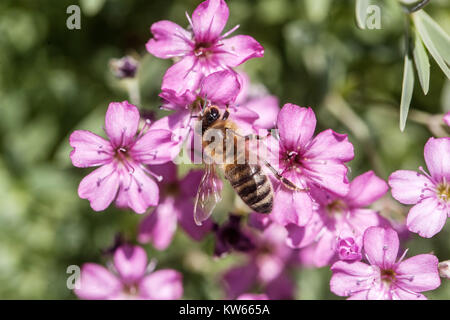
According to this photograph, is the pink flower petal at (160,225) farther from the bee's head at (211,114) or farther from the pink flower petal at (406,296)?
the pink flower petal at (406,296)

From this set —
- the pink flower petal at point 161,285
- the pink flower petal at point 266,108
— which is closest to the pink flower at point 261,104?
the pink flower petal at point 266,108

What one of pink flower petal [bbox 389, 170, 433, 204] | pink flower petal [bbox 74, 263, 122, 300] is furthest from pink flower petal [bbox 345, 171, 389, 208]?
pink flower petal [bbox 74, 263, 122, 300]

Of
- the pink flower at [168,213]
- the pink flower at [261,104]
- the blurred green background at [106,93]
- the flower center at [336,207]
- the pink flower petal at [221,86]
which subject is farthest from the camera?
the blurred green background at [106,93]

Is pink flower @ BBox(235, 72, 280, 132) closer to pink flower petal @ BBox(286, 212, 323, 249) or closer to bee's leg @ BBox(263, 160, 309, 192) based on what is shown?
bee's leg @ BBox(263, 160, 309, 192)

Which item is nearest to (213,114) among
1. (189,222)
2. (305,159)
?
(305,159)
